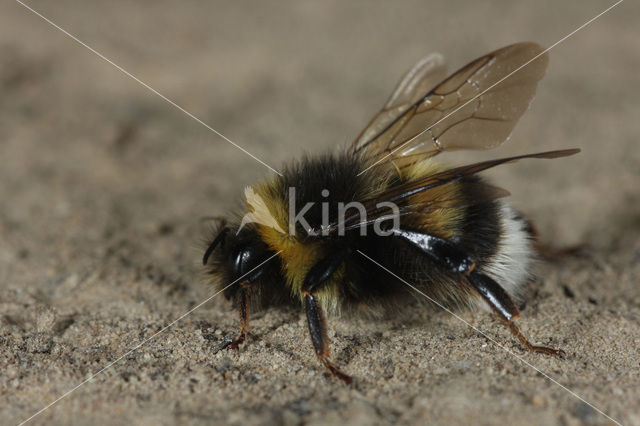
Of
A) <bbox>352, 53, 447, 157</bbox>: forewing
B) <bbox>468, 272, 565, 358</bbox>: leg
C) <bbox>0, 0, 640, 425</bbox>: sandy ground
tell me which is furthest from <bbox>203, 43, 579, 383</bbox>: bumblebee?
<bbox>352, 53, 447, 157</bbox>: forewing

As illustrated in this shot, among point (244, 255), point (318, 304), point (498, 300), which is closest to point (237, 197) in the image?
point (244, 255)

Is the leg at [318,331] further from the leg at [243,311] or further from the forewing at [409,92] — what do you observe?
the forewing at [409,92]

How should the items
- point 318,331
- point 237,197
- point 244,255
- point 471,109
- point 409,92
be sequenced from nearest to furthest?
point 318,331, point 244,255, point 471,109, point 409,92, point 237,197

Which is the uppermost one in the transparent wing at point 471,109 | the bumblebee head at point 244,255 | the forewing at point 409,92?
the forewing at point 409,92

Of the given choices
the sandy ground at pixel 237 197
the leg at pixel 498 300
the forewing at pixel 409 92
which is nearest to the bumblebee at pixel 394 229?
the leg at pixel 498 300

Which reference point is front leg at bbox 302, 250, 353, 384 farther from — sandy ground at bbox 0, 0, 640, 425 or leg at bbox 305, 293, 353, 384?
sandy ground at bbox 0, 0, 640, 425

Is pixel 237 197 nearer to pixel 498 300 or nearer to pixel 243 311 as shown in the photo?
pixel 243 311
